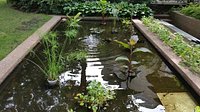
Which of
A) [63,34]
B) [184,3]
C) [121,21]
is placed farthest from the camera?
[184,3]

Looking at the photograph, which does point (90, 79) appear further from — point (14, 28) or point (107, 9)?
point (107, 9)

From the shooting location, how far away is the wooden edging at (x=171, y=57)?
3.92 meters

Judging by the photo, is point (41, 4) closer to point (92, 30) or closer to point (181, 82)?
point (92, 30)

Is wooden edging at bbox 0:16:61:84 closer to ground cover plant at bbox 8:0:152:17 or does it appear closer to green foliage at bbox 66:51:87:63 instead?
green foliage at bbox 66:51:87:63

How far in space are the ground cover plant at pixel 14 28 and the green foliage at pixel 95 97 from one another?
1836 mm

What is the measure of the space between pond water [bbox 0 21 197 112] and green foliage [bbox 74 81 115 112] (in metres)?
0.07

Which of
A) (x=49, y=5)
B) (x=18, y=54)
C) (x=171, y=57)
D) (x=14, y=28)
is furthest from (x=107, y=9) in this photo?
(x=18, y=54)

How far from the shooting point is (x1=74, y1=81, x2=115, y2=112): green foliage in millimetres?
3385

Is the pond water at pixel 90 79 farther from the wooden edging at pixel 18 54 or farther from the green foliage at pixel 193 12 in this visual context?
the green foliage at pixel 193 12

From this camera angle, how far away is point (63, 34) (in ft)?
23.5

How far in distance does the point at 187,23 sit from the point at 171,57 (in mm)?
3717

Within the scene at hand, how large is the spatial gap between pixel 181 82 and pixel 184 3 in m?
7.33

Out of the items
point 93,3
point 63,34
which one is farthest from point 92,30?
point 93,3

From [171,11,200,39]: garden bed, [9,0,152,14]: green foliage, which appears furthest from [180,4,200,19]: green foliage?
[9,0,152,14]: green foliage
